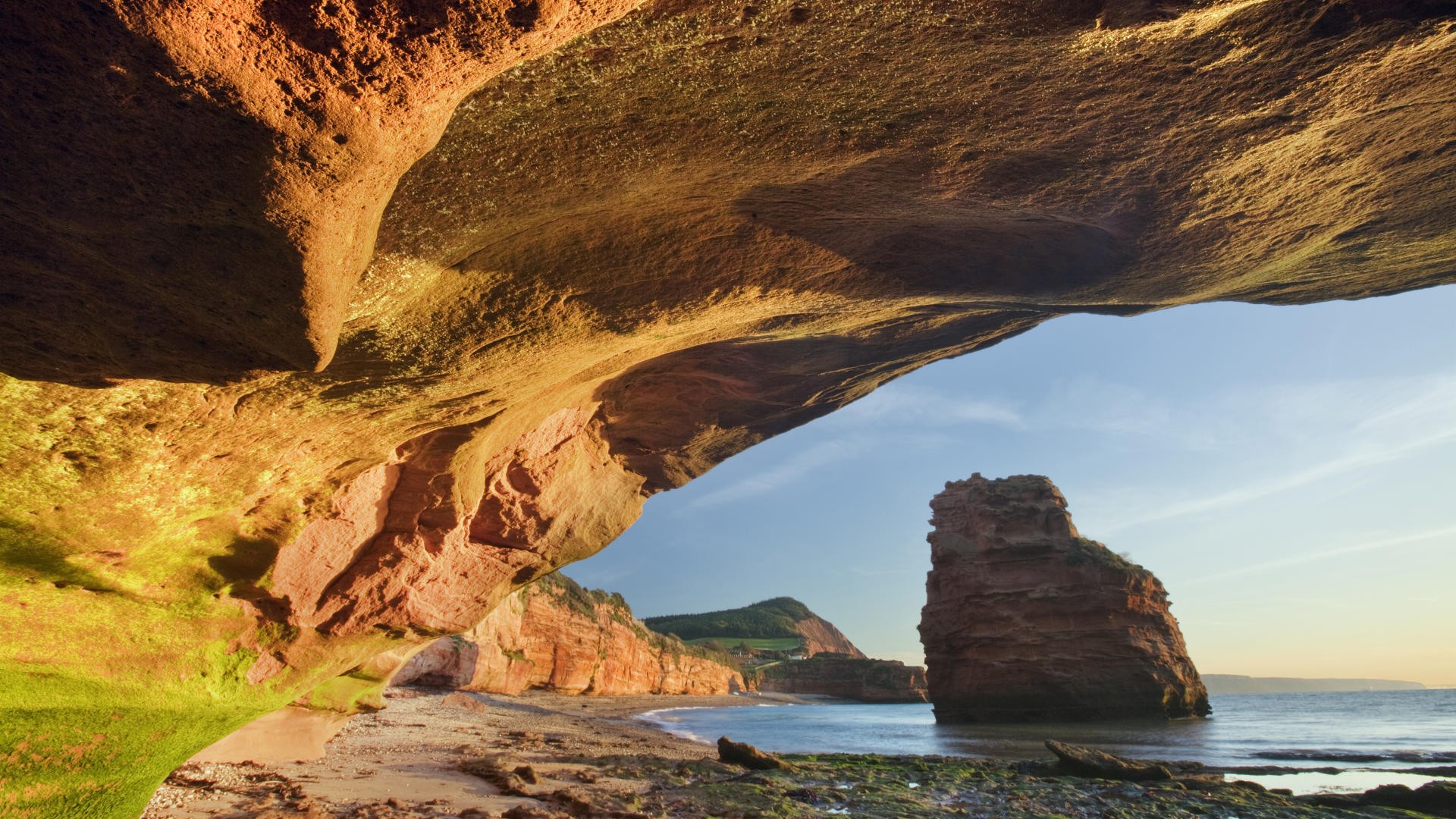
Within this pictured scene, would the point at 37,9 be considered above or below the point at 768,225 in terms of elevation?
below

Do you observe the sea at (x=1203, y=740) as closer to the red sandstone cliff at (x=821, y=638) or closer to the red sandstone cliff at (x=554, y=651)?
the red sandstone cliff at (x=554, y=651)

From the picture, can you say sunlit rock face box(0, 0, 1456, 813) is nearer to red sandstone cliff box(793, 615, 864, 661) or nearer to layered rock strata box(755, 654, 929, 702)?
layered rock strata box(755, 654, 929, 702)

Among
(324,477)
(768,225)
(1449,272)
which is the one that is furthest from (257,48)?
(1449,272)

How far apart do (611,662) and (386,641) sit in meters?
34.8

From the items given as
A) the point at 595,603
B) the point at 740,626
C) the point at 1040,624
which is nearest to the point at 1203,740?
the point at 1040,624

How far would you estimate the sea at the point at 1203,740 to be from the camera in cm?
1383

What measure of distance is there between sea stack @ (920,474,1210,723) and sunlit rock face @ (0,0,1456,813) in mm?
25230

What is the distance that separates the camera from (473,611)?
9.32m

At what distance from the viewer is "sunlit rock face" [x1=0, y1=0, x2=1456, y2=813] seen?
218cm

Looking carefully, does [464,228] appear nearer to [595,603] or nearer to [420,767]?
[420,767]

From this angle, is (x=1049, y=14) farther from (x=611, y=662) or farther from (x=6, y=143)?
(x=611, y=662)

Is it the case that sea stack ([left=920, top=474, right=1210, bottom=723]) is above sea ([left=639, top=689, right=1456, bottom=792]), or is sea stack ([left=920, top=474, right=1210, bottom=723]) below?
above

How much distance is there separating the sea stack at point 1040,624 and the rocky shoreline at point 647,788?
15884 mm

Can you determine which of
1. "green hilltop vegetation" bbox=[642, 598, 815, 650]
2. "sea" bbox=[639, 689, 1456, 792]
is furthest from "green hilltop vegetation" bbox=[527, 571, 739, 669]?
"green hilltop vegetation" bbox=[642, 598, 815, 650]
